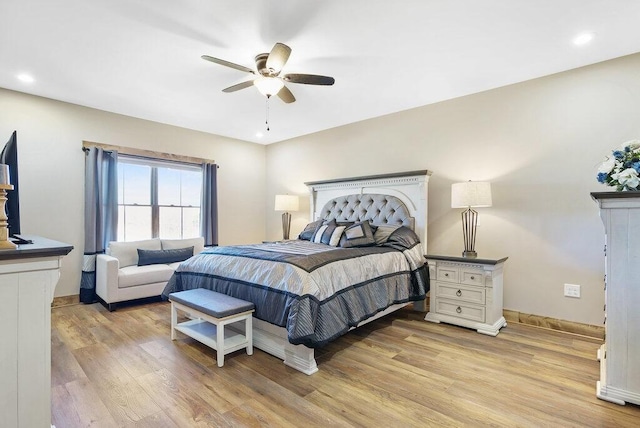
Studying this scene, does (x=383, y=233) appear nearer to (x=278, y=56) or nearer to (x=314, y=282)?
(x=314, y=282)

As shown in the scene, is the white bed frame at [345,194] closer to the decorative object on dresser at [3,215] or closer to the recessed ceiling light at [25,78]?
the decorative object on dresser at [3,215]

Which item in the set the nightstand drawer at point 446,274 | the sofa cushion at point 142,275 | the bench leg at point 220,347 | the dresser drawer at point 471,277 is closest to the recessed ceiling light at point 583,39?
the dresser drawer at point 471,277

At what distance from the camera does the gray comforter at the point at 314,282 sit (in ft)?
7.64

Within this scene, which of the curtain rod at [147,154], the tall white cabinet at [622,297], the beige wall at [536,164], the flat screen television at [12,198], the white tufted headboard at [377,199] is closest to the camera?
the flat screen television at [12,198]

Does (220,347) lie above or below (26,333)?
below

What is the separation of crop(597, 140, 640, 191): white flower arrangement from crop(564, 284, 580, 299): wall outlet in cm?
149

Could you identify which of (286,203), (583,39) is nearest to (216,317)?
(286,203)

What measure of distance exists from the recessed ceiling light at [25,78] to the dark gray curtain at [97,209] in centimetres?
95

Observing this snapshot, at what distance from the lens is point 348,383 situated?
219cm

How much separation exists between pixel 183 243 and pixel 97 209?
1189 millimetres

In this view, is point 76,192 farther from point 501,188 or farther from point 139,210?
point 501,188

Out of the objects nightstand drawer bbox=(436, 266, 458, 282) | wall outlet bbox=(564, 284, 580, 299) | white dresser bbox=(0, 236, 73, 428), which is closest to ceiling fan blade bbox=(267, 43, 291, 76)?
white dresser bbox=(0, 236, 73, 428)

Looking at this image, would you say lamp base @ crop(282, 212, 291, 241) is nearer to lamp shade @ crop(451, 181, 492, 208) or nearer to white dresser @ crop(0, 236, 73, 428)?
lamp shade @ crop(451, 181, 492, 208)

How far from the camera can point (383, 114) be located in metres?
4.55
